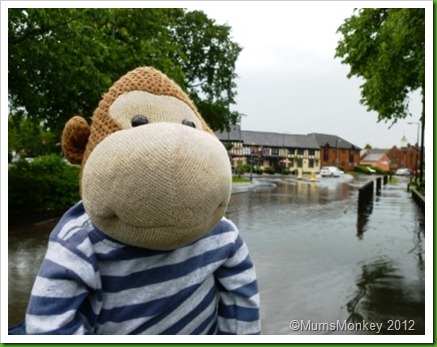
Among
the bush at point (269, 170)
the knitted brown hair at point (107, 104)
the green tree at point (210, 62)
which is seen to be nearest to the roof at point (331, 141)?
the bush at point (269, 170)

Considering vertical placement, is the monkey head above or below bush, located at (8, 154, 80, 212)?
above

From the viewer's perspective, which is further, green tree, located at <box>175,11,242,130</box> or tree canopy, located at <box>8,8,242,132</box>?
green tree, located at <box>175,11,242,130</box>

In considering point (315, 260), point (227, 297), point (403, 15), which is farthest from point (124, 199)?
point (403, 15)

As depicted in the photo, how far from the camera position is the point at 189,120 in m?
1.60

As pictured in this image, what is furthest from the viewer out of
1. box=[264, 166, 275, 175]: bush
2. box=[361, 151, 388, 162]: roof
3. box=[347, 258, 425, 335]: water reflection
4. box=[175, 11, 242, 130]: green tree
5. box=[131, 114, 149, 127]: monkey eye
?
box=[361, 151, 388, 162]: roof

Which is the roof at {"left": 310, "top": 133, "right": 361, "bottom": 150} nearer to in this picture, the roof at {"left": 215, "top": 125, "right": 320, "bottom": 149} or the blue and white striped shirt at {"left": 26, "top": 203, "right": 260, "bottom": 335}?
the roof at {"left": 215, "top": 125, "right": 320, "bottom": 149}

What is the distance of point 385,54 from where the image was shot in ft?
40.9

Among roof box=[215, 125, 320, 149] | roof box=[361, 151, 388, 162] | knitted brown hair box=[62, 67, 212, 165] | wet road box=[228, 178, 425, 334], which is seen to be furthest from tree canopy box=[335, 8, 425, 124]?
roof box=[361, 151, 388, 162]

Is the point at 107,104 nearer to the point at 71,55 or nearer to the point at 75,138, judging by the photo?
the point at 75,138

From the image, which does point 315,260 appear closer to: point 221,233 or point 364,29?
point 221,233

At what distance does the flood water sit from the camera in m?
4.58

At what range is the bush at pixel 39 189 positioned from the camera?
1248 cm

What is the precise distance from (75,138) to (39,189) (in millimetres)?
11955

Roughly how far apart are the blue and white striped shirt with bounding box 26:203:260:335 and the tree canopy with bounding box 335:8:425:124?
28.8 ft
